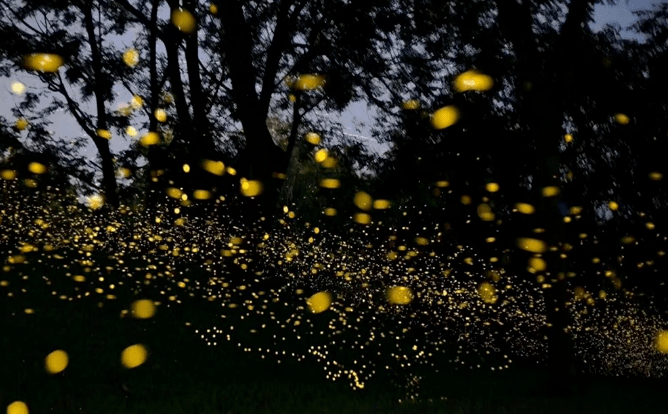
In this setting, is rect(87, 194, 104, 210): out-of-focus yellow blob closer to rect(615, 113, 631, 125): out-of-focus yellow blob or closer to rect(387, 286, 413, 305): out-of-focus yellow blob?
rect(387, 286, 413, 305): out-of-focus yellow blob

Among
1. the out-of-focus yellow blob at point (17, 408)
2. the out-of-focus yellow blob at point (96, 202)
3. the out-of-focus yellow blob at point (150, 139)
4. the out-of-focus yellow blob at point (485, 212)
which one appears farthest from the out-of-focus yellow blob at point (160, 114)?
the out-of-focus yellow blob at point (17, 408)

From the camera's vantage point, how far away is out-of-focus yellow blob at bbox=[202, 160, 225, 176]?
1497 cm

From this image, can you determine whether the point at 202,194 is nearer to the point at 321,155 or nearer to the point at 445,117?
the point at 321,155

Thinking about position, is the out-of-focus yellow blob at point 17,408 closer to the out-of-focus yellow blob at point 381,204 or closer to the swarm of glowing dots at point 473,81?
the swarm of glowing dots at point 473,81

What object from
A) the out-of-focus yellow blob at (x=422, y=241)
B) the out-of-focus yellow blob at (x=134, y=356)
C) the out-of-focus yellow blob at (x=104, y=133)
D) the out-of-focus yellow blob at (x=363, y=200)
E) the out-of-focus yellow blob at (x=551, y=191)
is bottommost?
the out-of-focus yellow blob at (x=134, y=356)

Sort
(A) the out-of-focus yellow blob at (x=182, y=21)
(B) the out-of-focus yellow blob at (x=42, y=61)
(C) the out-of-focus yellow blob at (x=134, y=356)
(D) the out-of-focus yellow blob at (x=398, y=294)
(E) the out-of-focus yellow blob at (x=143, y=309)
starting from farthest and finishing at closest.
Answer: (B) the out-of-focus yellow blob at (x=42, y=61), (D) the out-of-focus yellow blob at (x=398, y=294), (A) the out-of-focus yellow blob at (x=182, y=21), (E) the out-of-focus yellow blob at (x=143, y=309), (C) the out-of-focus yellow blob at (x=134, y=356)

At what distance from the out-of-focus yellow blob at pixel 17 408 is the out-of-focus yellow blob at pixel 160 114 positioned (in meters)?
13.4

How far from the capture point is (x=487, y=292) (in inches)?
724

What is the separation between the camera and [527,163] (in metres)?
16.8

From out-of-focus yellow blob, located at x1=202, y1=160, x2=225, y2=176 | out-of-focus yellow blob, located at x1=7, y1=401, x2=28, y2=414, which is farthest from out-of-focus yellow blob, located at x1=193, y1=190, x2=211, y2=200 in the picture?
out-of-focus yellow blob, located at x1=7, y1=401, x2=28, y2=414

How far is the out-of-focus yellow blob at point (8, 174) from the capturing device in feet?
56.9

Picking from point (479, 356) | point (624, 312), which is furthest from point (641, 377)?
point (479, 356)

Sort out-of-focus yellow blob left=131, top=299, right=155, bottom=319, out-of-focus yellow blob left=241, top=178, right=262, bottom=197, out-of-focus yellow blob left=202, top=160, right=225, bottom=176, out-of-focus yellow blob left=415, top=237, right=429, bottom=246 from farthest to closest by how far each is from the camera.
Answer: out-of-focus yellow blob left=415, top=237, right=429, bottom=246 < out-of-focus yellow blob left=202, top=160, right=225, bottom=176 < out-of-focus yellow blob left=241, top=178, right=262, bottom=197 < out-of-focus yellow blob left=131, top=299, right=155, bottom=319

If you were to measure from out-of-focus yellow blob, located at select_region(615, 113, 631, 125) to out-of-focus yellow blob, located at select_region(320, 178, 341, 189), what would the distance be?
6448mm
